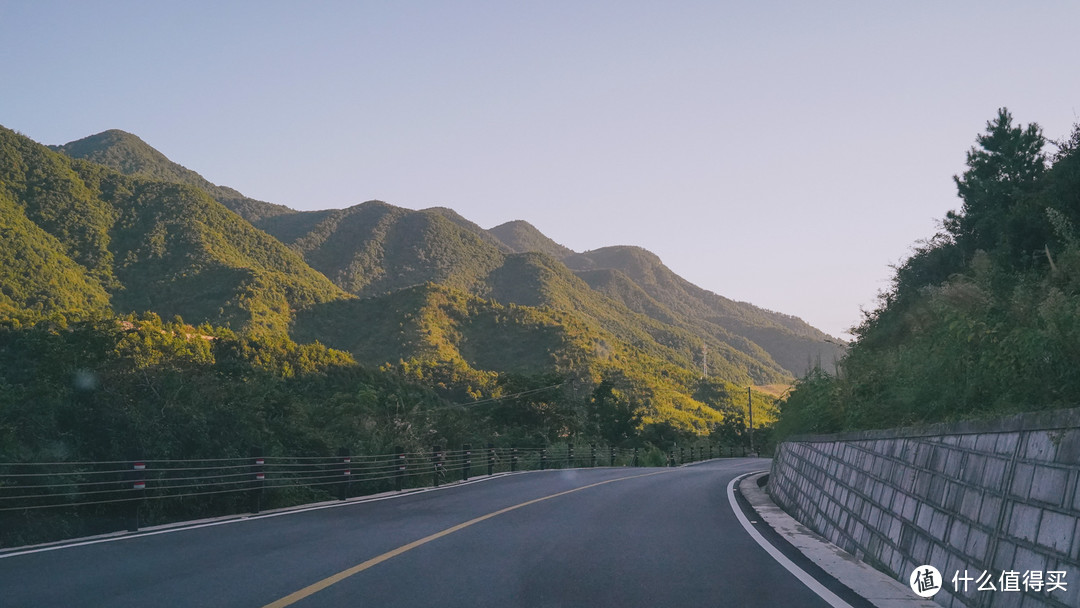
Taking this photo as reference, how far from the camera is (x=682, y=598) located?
6.79 m

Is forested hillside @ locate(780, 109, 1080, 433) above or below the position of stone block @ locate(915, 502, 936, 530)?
above

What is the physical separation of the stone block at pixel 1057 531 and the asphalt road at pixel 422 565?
2006 millimetres

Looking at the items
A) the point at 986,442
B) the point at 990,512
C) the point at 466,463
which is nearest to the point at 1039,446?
the point at 990,512

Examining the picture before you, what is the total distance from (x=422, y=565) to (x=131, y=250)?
14178 centimetres

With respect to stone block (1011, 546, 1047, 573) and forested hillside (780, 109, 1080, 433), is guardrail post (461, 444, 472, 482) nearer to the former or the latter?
forested hillside (780, 109, 1080, 433)

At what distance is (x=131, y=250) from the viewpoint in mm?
133875

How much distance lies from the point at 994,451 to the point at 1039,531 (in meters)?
1.05

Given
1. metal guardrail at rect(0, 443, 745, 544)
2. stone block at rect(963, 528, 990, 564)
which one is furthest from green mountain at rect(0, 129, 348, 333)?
stone block at rect(963, 528, 990, 564)

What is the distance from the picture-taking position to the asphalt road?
6.80 metres

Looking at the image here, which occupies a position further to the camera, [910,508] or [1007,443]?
[910,508]

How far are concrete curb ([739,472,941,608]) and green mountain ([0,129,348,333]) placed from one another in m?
110

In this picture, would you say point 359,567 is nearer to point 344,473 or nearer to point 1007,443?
point 1007,443

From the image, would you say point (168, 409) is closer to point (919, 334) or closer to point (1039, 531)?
point (919, 334)

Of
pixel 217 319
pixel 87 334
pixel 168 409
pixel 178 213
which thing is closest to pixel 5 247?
pixel 217 319
